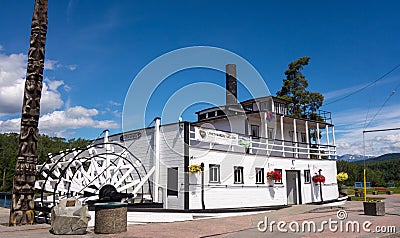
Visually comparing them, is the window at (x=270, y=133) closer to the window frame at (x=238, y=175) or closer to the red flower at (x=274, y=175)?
the red flower at (x=274, y=175)

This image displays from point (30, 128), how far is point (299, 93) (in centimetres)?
3387

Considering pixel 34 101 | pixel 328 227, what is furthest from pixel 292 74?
pixel 34 101

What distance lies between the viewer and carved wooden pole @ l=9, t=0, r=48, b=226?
1148 cm

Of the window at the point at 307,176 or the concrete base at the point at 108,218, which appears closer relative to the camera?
the concrete base at the point at 108,218

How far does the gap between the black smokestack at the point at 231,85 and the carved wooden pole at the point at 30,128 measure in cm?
1482

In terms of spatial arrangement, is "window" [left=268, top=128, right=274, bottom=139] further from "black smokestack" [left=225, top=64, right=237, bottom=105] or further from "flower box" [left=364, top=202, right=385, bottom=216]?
"flower box" [left=364, top=202, right=385, bottom=216]

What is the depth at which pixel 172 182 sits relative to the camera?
53.0 feet

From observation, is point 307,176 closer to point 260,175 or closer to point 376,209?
point 260,175

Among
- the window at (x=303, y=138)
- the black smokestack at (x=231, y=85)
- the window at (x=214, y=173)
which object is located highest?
the black smokestack at (x=231, y=85)

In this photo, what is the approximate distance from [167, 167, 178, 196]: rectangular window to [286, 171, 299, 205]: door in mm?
8376

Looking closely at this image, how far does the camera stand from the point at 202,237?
32.8 feet

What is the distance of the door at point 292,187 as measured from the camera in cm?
2123

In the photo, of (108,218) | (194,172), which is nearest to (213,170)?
(194,172)

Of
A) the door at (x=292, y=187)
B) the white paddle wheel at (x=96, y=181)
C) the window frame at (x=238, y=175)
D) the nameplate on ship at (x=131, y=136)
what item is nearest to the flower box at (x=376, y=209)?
the window frame at (x=238, y=175)
